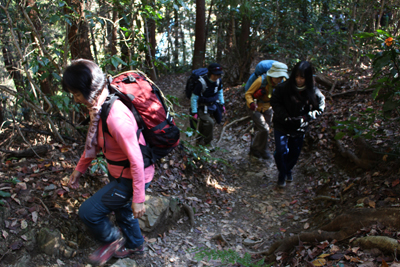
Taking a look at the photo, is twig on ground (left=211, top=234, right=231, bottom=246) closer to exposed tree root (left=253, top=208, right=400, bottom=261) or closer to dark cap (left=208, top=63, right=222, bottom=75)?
exposed tree root (left=253, top=208, right=400, bottom=261)

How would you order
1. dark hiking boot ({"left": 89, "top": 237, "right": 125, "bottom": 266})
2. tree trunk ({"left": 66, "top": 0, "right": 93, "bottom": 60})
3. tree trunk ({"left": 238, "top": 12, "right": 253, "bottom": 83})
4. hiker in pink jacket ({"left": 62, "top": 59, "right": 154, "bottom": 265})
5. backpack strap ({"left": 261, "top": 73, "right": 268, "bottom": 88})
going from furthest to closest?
tree trunk ({"left": 238, "top": 12, "right": 253, "bottom": 83}) < backpack strap ({"left": 261, "top": 73, "right": 268, "bottom": 88}) < tree trunk ({"left": 66, "top": 0, "right": 93, "bottom": 60}) < dark hiking boot ({"left": 89, "top": 237, "right": 125, "bottom": 266}) < hiker in pink jacket ({"left": 62, "top": 59, "right": 154, "bottom": 265})

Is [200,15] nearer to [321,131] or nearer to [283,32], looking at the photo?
[283,32]

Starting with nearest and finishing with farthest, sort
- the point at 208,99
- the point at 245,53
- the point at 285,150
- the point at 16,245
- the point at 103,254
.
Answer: the point at 16,245 < the point at 103,254 < the point at 285,150 < the point at 208,99 < the point at 245,53

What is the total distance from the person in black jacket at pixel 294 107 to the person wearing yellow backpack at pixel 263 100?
81 centimetres

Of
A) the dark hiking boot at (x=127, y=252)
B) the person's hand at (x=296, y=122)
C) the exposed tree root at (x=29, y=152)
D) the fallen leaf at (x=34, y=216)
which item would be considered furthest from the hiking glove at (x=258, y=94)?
the fallen leaf at (x=34, y=216)

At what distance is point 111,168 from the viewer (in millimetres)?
2664

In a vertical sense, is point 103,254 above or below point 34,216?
below

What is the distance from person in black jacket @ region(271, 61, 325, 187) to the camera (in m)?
4.36

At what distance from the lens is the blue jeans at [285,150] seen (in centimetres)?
494

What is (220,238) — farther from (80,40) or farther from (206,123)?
(80,40)

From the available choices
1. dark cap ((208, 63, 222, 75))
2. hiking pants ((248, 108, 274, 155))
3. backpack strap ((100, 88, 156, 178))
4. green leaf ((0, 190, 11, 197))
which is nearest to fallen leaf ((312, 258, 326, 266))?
backpack strap ((100, 88, 156, 178))

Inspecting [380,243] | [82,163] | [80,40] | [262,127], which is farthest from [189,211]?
[80,40]

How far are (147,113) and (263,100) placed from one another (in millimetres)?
4154

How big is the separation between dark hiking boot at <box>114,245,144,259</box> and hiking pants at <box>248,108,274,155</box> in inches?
161
